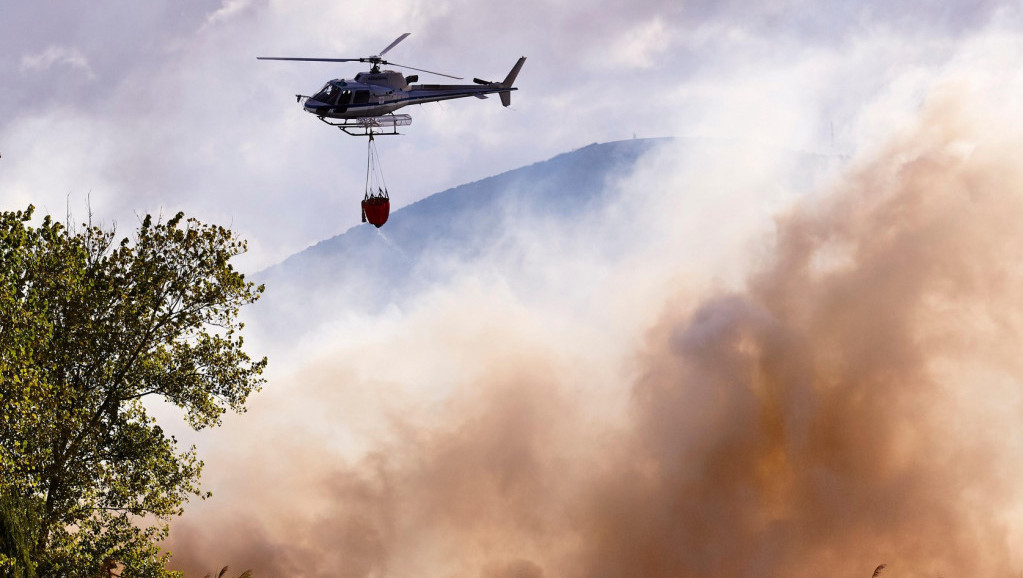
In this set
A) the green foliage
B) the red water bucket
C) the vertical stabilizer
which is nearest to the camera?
the green foliage

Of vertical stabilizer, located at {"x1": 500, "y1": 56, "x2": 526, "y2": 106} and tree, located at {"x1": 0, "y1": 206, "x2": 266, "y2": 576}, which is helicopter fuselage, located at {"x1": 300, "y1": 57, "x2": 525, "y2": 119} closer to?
vertical stabilizer, located at {"x1": 500, "y1": 56, "x2": 526, "y2": 106}

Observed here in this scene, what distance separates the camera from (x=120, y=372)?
31.6m

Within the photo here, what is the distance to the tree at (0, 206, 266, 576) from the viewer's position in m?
30.3

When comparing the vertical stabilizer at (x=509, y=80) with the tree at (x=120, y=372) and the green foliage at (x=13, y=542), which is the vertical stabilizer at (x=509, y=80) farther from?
the green foliage at (x=13, y=542)

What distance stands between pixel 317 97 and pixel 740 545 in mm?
43061

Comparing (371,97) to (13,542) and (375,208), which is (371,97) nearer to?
(375,208)

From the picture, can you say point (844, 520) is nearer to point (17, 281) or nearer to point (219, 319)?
point (219, 319)

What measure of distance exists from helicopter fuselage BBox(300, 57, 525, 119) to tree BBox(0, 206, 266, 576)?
2161cm

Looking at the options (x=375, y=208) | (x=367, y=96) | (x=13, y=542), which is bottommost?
(x=13, y=542)

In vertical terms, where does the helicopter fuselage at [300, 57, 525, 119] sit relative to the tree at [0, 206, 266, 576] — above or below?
above

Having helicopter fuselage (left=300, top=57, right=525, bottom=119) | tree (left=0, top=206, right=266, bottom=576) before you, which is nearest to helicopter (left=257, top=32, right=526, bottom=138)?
helicopter fuselage (left=300, top=57, right=525, bottom=119)

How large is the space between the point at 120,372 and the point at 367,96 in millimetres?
25760

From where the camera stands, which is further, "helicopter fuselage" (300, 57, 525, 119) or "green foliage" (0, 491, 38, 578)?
Result: "helicopter fuselage" (300, 57, 525, 119)

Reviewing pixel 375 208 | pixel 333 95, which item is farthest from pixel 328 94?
pixel 375 208
